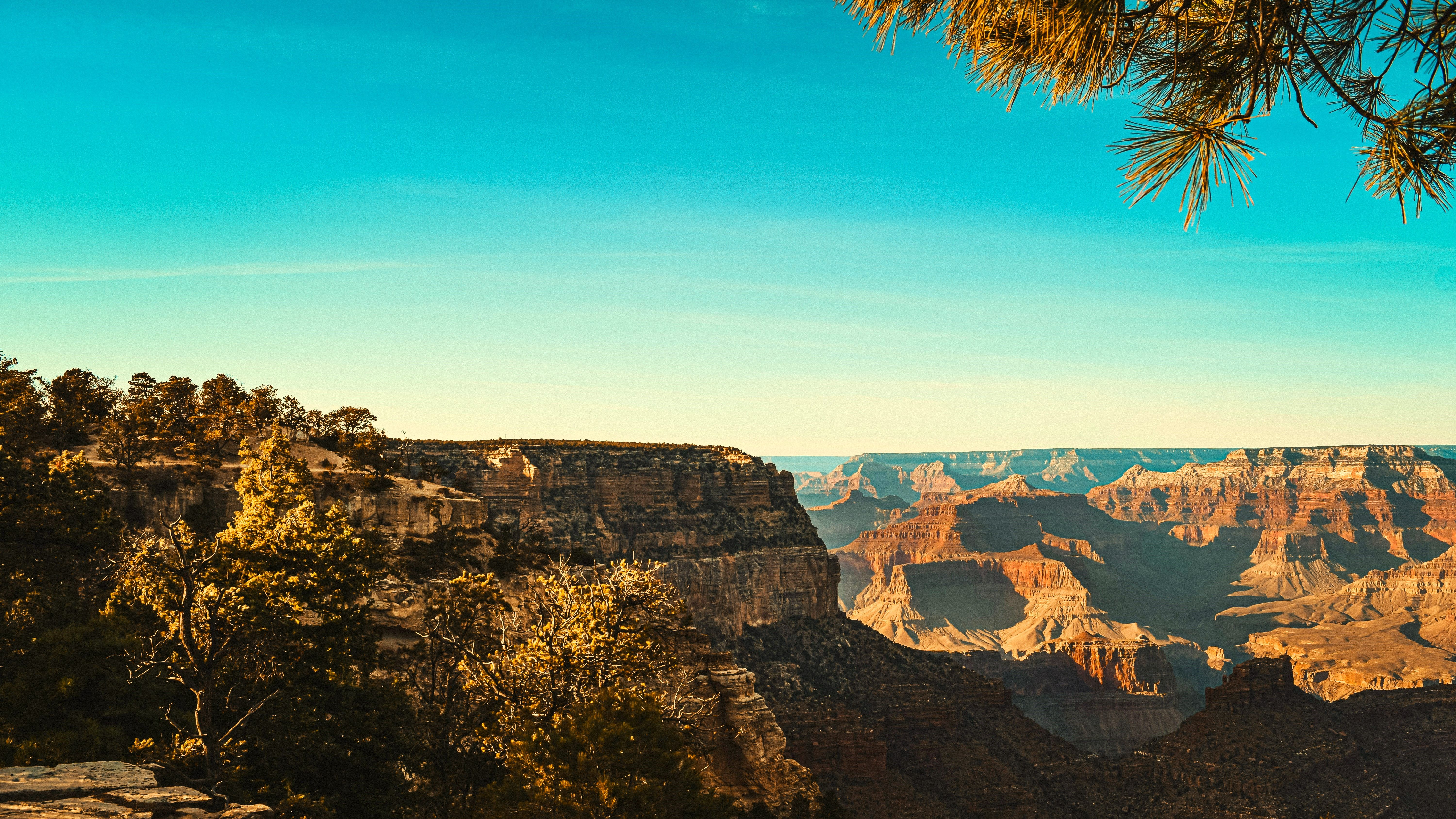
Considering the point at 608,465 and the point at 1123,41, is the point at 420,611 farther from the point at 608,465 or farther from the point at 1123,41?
the point at 608,465

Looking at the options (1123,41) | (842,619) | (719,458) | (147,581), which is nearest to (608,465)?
(719,458)

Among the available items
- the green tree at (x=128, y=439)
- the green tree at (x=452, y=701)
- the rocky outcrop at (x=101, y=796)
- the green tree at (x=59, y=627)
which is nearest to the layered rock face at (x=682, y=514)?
the green tree at (x=128, y=439)

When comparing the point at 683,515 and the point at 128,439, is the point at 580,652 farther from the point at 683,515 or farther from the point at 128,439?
the point at 683,515

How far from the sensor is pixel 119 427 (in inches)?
1896

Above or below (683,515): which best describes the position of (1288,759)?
below

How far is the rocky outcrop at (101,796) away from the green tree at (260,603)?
18.9ft

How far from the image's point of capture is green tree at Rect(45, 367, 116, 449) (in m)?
49.5

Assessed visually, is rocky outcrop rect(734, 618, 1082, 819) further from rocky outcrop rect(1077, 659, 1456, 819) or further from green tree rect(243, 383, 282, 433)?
green tree rect(243, 383, 282, 433)

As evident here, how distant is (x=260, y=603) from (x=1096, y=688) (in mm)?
161772

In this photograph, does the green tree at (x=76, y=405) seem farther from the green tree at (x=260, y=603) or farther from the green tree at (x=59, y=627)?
the green tree at (x=260, y=603)

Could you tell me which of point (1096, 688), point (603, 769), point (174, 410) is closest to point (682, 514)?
point (174, 410)

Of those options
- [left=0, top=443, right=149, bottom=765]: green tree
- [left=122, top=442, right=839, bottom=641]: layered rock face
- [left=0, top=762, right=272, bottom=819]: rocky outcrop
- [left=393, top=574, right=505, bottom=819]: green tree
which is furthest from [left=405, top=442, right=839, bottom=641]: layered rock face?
[left=0, top=762, right=272, bottom=819]: rocky outcrop

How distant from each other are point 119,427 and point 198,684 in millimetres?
30547

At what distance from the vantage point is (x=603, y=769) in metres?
23.6
